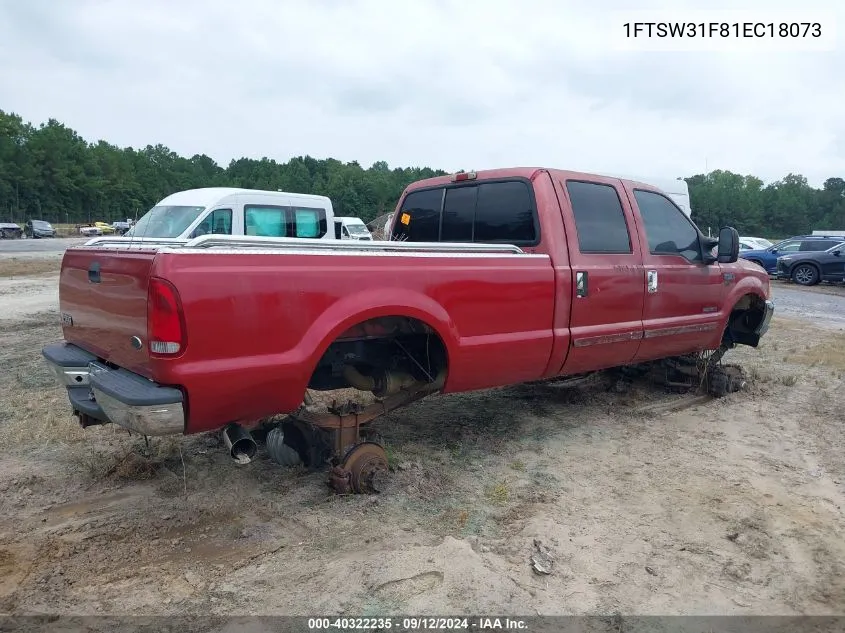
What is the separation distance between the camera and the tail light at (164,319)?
284 centimetres

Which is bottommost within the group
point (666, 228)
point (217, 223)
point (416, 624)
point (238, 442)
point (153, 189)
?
point (416, 624)

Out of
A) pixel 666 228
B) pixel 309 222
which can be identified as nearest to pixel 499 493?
pixel 666 228

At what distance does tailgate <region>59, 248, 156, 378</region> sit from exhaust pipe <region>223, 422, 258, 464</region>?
52cm

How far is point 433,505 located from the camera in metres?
3.72

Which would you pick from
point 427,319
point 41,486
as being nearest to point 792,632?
point 427,319

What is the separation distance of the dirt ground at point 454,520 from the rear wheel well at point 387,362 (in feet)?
1.90

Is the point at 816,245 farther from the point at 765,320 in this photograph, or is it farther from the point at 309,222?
the point at 765,320

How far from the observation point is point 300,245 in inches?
131

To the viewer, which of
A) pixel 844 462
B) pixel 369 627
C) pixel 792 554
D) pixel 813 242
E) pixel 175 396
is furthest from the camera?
pixel 813 242

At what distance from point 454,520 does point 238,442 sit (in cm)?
123

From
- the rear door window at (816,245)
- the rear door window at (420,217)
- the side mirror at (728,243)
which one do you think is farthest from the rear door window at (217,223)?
the rear door window at (816,245)

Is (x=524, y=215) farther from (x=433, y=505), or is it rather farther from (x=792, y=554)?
(x=792, y=554)

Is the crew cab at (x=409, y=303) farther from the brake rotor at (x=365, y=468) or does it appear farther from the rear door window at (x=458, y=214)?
the brake rotor at (x=365, y=468)

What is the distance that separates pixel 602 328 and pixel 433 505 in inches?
74.1
